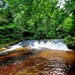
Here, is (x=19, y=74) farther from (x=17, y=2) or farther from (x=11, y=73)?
(x=17, y=2)

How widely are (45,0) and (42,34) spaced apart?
230 inches

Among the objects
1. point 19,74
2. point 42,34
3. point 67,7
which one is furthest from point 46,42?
point 67,7

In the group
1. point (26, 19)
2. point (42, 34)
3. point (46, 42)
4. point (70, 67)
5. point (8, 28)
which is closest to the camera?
point (70, 67)

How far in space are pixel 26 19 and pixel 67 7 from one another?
20.2 meters

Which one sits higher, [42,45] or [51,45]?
[51,45]

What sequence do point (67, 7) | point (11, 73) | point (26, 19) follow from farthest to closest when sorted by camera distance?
point (26, 19) → point (11, 73) → point (67, 7)

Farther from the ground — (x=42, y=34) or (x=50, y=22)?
(x=50, y=22)

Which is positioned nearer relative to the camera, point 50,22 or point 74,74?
point 74,74

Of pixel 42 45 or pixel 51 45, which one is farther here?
pixel 42 45

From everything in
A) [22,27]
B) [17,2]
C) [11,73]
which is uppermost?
[17,2]

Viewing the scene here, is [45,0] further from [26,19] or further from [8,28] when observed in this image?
[8,28]

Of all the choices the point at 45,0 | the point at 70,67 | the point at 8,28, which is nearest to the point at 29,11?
the point at 45,0

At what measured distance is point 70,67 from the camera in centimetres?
995

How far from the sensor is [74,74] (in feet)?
28.6
